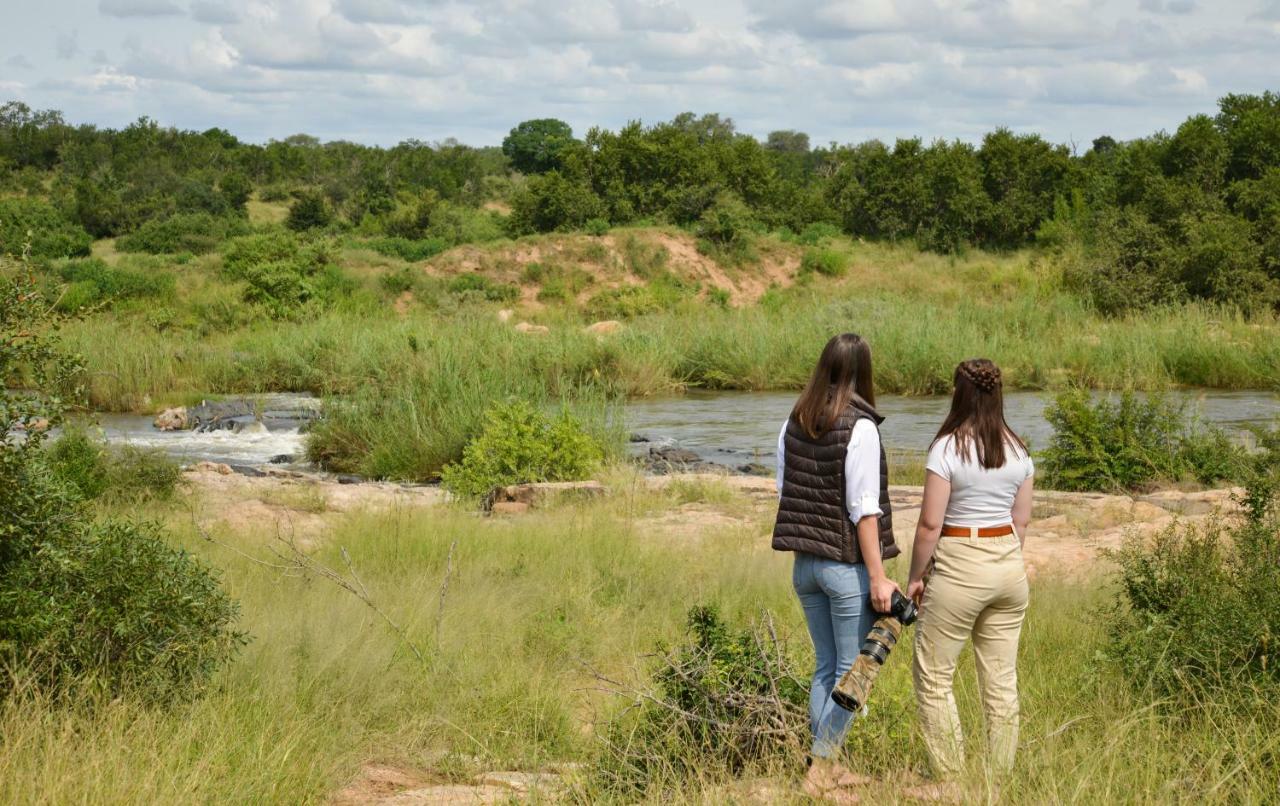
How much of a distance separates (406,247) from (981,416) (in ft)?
137

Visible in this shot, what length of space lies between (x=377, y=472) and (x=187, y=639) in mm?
11409

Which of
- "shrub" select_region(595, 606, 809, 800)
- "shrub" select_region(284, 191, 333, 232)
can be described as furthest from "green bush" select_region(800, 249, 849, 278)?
"shrub" select_region(595, 606, 809, 800)

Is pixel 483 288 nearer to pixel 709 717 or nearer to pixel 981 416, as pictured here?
pixel 709 717

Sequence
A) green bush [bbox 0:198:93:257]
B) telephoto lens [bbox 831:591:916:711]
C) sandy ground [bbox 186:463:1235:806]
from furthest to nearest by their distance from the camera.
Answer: green bush [bbox 0:198:93:257] → sandy ground [bbox 186:463:1235:806] → telephoto lens [bbox 831:591:916:711]

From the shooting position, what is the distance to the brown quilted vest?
4.53 m

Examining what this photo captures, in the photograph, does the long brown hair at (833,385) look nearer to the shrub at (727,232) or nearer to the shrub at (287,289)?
the shrub at (287,289)

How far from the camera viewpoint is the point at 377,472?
16375 millimetres

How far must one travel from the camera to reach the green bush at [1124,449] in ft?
43.3

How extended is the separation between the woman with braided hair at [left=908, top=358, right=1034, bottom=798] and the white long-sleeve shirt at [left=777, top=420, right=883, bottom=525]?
7.7 inches

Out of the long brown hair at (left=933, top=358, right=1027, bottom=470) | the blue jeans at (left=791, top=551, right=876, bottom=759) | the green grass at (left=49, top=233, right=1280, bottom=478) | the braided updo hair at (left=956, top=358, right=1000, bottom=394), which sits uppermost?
the braided updo hair at (left=956, top=358, right=1000, bottom=394)

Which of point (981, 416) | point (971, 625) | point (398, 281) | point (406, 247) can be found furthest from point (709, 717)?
point (406, 247)

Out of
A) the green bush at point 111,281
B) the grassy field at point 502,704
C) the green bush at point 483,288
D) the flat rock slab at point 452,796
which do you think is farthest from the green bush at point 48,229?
the flat rock slab at point 452,796

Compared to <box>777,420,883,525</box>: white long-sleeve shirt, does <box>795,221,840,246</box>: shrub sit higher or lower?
higher

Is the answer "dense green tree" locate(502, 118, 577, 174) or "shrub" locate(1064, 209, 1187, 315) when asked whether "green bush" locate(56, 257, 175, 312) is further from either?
"dense green tree" locate(502, 118, 577, 174)
